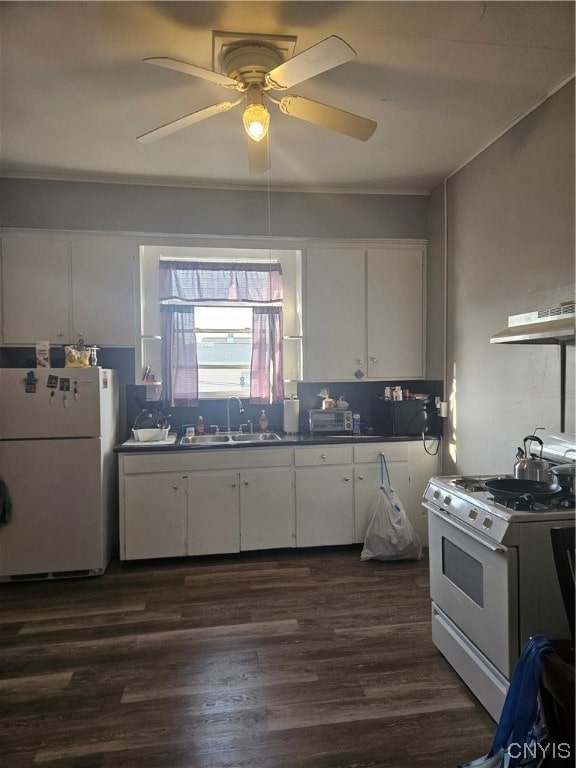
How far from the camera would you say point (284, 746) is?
71.8 inches

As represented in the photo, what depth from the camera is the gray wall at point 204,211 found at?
357cm

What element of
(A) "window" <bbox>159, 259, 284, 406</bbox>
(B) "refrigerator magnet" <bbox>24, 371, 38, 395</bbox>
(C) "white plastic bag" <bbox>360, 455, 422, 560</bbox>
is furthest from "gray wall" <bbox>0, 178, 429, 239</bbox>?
(C) "white plastic bag" <bbox>360, 455, 422, 560</bbox>

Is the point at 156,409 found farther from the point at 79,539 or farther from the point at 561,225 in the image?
the point at 561,225

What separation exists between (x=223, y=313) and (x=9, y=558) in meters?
2.33

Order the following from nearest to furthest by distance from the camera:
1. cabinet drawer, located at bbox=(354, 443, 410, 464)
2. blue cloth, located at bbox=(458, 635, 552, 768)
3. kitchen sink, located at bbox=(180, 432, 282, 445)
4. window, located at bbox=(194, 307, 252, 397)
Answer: blue cloth, located at bbox=(458, 635, 552, 768), cabinet drawer, located at bbox=(354, 443, 410, 464), kitchen sink, located at bbox=(180, 432, 282, 445), window, located at bbox=(194, 307, 252, 397)

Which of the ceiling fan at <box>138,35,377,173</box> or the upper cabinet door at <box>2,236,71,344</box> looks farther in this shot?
the upper cabinet door at <box>2,236,71,344</box>

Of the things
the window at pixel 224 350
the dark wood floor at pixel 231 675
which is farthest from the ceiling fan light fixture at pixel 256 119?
the dark wood floor at pixel 231 675

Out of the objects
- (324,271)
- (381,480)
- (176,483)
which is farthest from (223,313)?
(381,480)

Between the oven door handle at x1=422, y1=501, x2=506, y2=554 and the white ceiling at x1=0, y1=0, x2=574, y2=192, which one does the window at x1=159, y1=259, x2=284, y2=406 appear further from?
the oven door handle at x1=422, y1=501, x2=506, y2=554

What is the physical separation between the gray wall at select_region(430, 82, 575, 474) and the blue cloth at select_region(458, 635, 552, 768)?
49.5 inches

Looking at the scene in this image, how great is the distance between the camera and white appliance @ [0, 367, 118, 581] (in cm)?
315

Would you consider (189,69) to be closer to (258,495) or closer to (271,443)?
(271,443)

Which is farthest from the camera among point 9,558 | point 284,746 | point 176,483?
point 176,483

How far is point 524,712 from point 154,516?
2.58 meters
